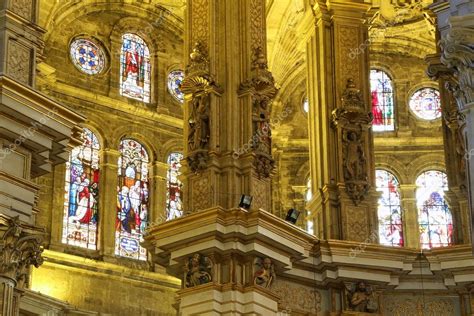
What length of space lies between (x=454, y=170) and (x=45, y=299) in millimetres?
10336

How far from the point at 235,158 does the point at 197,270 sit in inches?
79.0

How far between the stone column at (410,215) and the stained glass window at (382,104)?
1.89m

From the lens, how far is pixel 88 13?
3259 cm

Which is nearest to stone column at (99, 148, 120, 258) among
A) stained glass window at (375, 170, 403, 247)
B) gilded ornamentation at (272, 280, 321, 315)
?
stained glass window at (375, 170, 403, 247)

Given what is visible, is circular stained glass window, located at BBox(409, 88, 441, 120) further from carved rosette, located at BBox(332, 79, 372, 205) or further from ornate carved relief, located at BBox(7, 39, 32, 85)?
ornate carved relief, located at BBox(7, 39, 32, 85)

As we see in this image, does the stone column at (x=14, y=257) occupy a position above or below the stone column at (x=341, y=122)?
below

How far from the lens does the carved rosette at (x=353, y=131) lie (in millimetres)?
21938

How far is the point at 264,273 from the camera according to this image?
1878cm

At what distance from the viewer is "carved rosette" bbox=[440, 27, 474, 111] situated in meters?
11.4

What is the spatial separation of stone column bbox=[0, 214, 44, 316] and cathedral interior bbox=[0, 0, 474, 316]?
24 millimetres

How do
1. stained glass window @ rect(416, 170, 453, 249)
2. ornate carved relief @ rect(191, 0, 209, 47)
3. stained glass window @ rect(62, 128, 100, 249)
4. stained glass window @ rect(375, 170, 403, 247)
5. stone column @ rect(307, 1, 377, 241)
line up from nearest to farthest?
1. ornate carved relief @ rect(191, 0, 209, 47)
2. stone column @ rect(307, 1, 377, 241)
3. stained glass window @ rect(62, 128, 100, 249)
4. stained glass window @ rect(375, 170, 403, 247)
5. stained glass window @ rect(416, 170, 453, 249)

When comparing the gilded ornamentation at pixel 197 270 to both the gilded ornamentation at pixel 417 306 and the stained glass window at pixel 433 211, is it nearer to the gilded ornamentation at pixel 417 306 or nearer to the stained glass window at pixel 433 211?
the gilded ornamentation at pixel 417 306

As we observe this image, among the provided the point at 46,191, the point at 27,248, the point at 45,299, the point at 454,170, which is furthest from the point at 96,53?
the point at 27,248

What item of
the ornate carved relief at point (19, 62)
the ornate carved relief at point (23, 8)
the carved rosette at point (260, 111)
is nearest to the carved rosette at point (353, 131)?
the carved rosette at point (260, 111)
